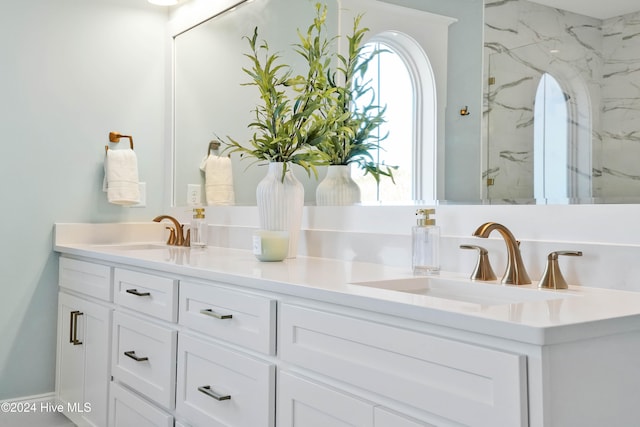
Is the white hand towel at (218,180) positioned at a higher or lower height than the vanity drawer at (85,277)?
higher

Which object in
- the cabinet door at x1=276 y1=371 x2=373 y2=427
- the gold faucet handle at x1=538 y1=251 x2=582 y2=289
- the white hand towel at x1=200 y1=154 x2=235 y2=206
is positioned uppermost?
the white hand towel at x1=200 y1=154 x2=235 y2=206

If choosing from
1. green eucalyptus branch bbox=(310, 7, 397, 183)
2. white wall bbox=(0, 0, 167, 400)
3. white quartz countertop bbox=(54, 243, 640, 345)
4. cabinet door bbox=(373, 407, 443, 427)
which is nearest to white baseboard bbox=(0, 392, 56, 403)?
white wall bbox=(0, 0, 167, 400)

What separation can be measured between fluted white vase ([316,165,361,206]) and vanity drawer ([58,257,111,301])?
812 millimetres

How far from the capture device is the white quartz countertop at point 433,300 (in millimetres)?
814

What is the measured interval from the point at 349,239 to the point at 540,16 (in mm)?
849

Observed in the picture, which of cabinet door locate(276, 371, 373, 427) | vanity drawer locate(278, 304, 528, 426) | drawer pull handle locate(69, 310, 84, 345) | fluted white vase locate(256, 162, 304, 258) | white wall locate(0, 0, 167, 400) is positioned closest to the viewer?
vanity drawer locate(278, 304, 528, 426)

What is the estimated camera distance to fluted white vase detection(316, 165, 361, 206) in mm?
1933

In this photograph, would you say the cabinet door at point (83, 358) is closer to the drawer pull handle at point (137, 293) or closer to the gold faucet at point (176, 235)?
the drawer pull handle at point (137, 293)

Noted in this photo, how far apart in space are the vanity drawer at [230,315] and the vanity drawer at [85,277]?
0.59 metres

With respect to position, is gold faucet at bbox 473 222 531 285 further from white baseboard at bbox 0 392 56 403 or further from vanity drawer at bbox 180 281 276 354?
white baseboard at bbox 0 392 56 403

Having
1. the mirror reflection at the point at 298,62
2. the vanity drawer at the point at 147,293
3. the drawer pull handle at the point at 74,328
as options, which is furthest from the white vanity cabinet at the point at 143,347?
the mirror reflection at the point at 298,62

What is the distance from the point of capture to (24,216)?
252cm

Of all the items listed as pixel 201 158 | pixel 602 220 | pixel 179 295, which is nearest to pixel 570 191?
pixel 602 220

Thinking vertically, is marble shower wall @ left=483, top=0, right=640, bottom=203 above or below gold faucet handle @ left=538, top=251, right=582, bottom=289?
above
